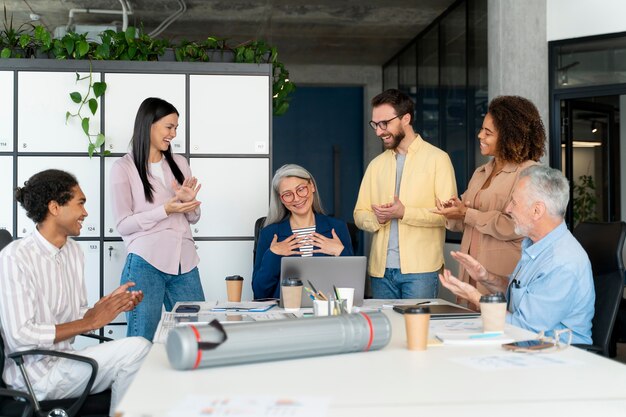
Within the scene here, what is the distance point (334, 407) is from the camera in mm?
1537

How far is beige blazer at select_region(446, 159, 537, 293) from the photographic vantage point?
3451 mm

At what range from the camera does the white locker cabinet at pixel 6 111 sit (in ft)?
16.8

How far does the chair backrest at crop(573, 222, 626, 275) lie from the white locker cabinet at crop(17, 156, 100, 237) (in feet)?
10.7

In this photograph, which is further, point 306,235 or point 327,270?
point 306,235

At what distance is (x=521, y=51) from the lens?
6395 mm

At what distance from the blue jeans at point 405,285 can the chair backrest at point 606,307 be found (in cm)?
109

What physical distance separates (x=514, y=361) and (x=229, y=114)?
364 centimetres

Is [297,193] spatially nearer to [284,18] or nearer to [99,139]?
[99,139]

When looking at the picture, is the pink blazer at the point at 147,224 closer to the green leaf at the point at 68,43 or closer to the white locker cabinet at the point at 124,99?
the white locker cabinet at the point at 124,99

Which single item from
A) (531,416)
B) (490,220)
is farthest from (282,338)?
(490,220)

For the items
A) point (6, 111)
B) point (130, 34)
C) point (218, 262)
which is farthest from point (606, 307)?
point (6, 111)

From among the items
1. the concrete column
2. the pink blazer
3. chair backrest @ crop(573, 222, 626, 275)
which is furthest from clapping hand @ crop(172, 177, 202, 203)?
the concrete column

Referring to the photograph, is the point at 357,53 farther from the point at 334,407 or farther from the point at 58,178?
the point at 334,407

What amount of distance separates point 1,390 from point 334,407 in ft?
4.31
